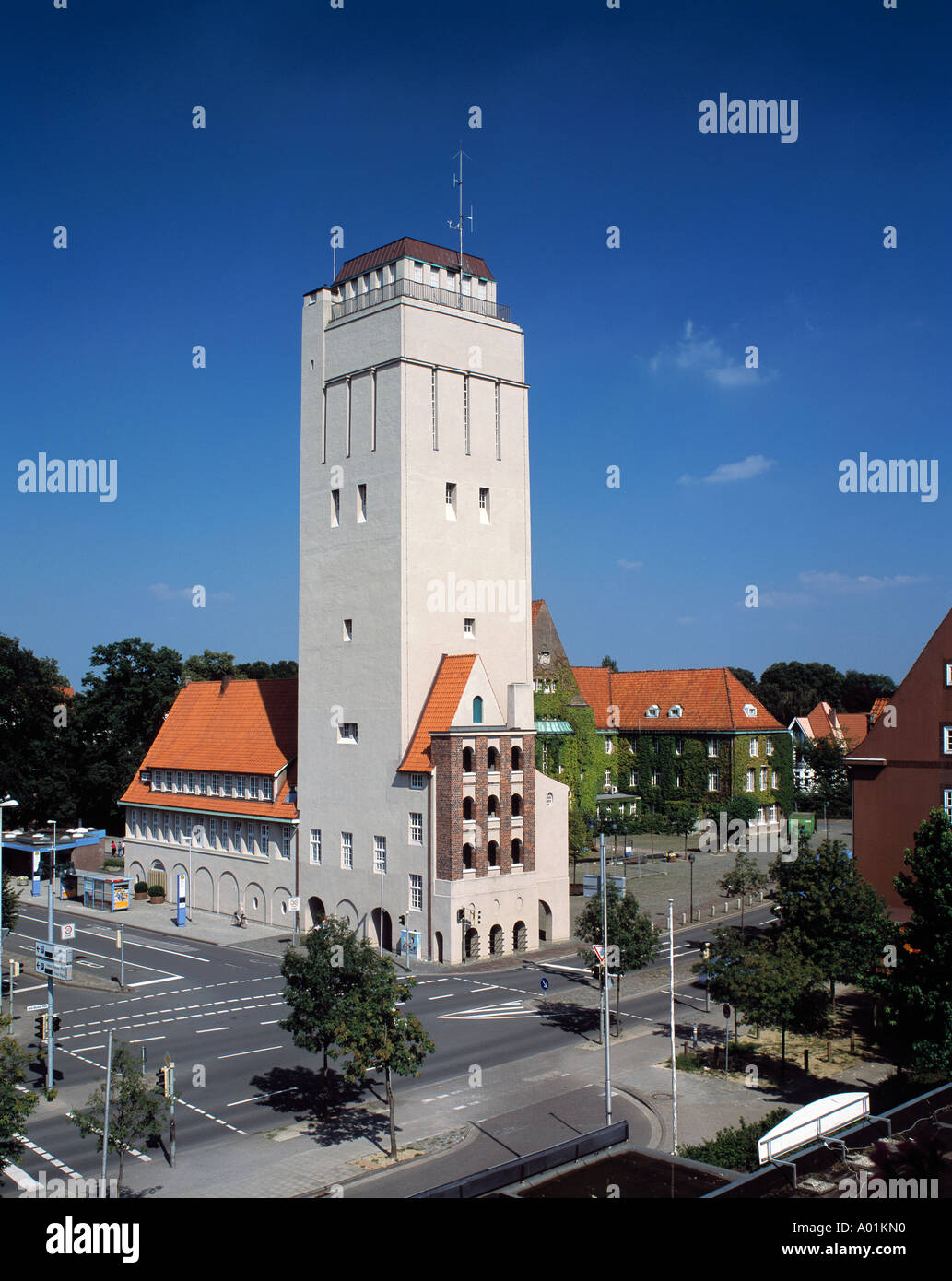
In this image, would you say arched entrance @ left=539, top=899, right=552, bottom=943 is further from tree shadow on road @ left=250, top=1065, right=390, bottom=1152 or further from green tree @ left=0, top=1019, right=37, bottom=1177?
green tree @ left=0, top=1019, right=37, bottom=1177

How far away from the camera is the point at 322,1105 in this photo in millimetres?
32531

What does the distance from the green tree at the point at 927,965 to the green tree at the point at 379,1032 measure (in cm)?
1545

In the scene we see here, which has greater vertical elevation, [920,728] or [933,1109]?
[920,728]

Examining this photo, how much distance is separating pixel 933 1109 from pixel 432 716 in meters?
32.5

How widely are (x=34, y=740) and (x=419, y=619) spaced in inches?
1881

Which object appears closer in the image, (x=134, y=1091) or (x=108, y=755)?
(x=134, y=1091)

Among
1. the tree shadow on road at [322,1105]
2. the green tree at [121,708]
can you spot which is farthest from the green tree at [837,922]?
the green tree at [121,708]

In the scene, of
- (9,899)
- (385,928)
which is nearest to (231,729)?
(9,899)

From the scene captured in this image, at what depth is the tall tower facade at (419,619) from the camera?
52.7m

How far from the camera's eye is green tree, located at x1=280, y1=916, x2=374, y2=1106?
30.1 metres
